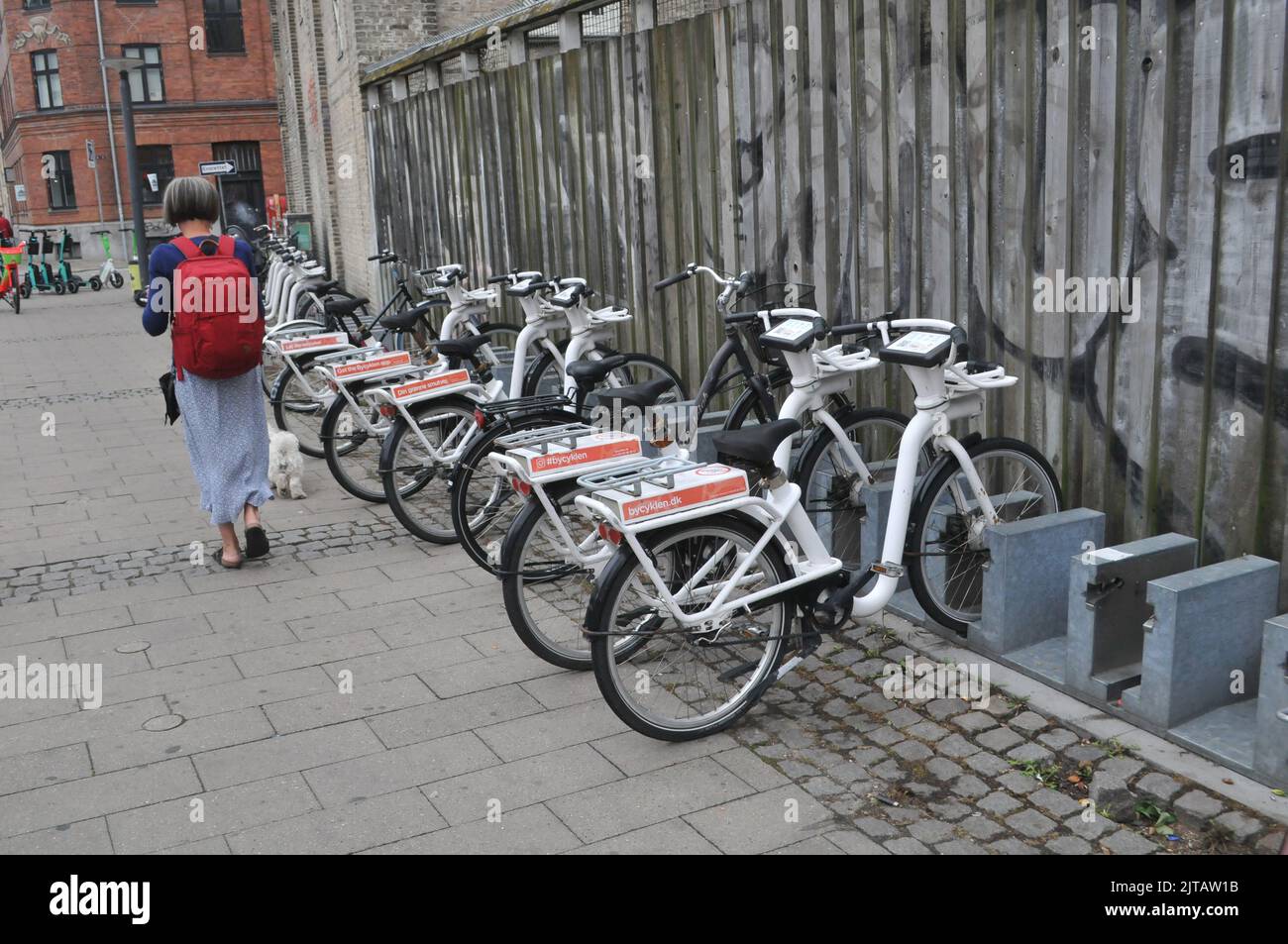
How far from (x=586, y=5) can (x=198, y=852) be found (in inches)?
251

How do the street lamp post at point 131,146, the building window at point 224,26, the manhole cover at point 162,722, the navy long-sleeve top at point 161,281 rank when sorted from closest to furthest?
the manhole cover at point 162,722 < the navy long-sleeve top at point 161,281 < the street lamp post at point 131,146 < the building window at point 224,26

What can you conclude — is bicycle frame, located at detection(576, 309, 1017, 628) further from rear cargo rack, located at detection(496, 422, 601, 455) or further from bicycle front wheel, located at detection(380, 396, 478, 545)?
bicycle front wheel, located at detection(380, 396, 478, 545)

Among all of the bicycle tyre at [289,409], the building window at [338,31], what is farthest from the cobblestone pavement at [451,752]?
the building window at [338,31]

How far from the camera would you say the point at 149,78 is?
44.2 m

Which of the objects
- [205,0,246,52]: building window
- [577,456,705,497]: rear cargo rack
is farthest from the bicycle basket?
[205,0,246,52]: building window

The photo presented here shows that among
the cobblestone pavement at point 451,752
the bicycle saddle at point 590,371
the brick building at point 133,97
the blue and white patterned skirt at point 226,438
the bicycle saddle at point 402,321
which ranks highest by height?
the brick building at point 133,97

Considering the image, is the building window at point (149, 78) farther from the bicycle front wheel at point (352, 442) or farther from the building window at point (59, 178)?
the bicycle front wheel at point (352, 442)

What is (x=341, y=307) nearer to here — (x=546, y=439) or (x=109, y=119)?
(x=546, y=439)

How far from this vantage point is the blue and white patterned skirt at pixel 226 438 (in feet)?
20.4

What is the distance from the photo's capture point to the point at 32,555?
6.71 meters

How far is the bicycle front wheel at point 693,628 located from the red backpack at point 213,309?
269 cm

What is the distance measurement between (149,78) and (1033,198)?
45.6 metres

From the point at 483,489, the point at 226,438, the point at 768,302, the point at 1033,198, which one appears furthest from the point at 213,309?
the point at 1033,198

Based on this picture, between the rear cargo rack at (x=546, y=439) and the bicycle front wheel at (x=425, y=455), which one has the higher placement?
the rear cargo rack at (x=546, y=439)
